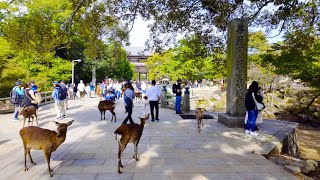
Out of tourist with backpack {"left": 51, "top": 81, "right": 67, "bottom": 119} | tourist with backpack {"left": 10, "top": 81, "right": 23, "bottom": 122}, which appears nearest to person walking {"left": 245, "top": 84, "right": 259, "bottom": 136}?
tourist with backpack {"left": 51, "top": 81, "right": 67, "bottom": 119}

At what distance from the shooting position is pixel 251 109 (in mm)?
8805

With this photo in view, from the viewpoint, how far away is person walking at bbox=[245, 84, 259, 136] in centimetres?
867

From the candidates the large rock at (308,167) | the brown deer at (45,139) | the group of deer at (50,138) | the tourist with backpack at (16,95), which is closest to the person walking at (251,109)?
the large rock at (308,167)

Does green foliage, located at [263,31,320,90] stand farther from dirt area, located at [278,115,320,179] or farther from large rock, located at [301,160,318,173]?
large rock, located at [301,160,318,173]

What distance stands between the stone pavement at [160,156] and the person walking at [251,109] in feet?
1.12

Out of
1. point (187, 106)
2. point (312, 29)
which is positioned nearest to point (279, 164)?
point (312, 29)

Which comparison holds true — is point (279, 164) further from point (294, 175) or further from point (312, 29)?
point (312, 29)

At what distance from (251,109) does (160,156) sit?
394cm

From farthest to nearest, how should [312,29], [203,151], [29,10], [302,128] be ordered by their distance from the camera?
1. [29,10]
2. [302,128]
3. [312,29]
4. [203,151]

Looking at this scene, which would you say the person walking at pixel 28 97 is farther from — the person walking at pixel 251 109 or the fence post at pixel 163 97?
the fence post at pixel 163 97

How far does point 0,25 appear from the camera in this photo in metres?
25.2

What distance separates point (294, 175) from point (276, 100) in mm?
22686

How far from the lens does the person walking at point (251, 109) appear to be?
28.5ft

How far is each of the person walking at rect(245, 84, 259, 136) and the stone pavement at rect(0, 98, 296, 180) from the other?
0.34 m
